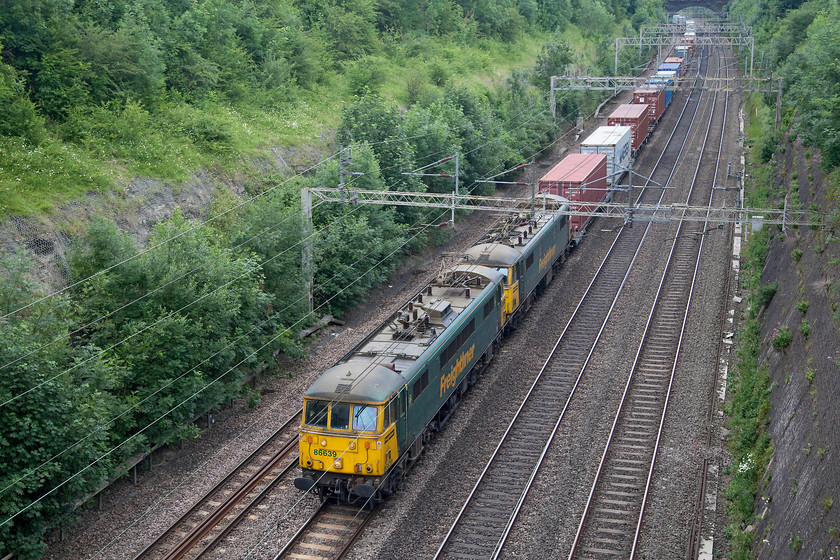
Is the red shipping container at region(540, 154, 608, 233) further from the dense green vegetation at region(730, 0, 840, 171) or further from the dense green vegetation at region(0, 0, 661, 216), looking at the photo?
the dense green vegetation at region(0, 0, 661, 216)

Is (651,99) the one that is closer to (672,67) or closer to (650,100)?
(650,100)

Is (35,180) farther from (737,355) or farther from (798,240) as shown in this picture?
(798,240)

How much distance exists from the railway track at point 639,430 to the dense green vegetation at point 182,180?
35.8 ft

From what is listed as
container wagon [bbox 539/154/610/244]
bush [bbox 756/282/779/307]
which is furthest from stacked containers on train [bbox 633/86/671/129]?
bush [bbox 756/282/779/307]

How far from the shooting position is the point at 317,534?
18484 millimetres

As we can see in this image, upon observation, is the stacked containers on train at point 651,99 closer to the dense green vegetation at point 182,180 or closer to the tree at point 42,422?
the dense green vegetation at point 182,180

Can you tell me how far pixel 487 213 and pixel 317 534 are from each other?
3229 centimetres

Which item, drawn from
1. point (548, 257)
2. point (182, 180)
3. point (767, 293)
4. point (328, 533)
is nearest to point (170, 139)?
point (182, 180)

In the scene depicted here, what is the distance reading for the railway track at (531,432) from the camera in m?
18.6

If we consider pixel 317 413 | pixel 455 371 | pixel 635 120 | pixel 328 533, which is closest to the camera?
pixel 328 533

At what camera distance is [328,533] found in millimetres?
18531

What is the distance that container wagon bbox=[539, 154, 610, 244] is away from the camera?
127 feet

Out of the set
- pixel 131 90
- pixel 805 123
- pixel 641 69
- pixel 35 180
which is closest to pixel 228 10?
pixel 131 90

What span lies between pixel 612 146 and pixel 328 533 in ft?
107
